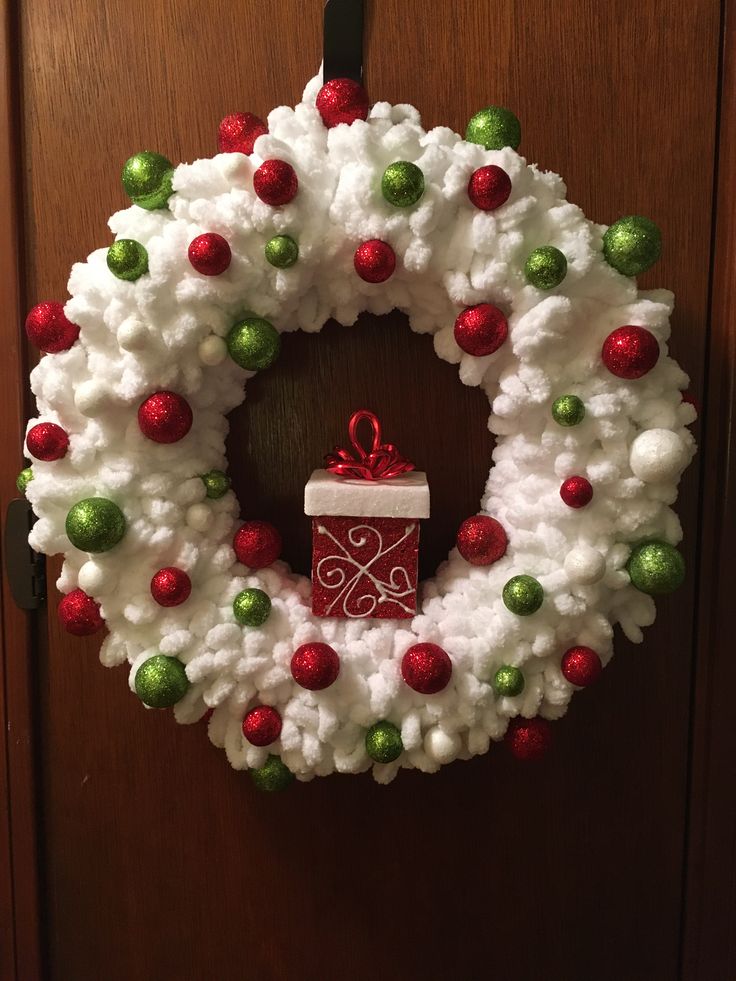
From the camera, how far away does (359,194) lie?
0.69 meters

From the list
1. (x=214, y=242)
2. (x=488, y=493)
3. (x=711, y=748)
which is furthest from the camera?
(x=711, y=748)

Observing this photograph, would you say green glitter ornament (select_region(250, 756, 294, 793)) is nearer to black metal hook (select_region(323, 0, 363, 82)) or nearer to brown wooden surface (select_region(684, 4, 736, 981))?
brown wooden surface (select_region(684, 4, 736, 981))

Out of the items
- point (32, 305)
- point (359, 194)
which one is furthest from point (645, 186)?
point (32, 305)

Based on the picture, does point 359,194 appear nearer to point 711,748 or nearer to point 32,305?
point 32,305

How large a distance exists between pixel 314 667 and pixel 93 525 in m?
0.25

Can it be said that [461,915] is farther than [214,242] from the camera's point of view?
Yes

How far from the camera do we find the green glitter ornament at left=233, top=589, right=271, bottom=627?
72 cm

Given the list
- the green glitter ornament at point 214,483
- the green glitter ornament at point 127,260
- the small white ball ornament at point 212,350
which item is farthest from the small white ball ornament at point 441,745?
the green glitter ornament at point 127,260

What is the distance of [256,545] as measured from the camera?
0.76m

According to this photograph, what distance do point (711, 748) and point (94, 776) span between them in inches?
31.2

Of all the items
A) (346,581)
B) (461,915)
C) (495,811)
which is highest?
(346,581)

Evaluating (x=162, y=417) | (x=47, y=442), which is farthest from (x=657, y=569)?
(x=47, y=442)

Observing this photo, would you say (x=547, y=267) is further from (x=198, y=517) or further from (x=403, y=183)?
(x=198, y=517)

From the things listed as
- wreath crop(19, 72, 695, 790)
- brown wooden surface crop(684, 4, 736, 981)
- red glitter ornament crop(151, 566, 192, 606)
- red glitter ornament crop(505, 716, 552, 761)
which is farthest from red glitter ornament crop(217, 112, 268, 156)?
red glitter ornament crop(505, 716, 552, 761)
